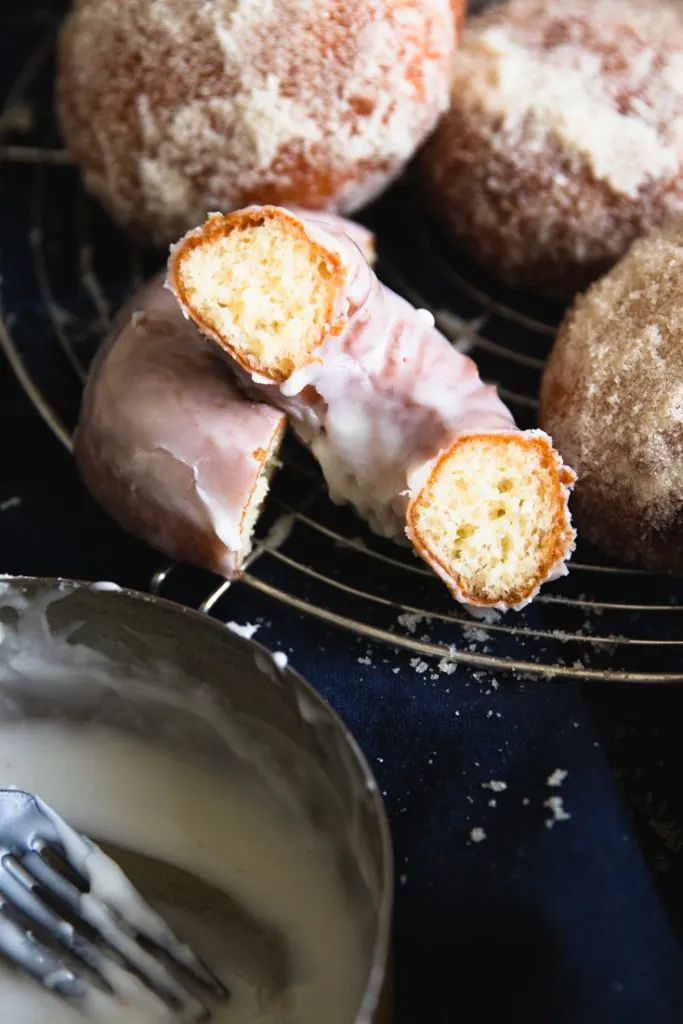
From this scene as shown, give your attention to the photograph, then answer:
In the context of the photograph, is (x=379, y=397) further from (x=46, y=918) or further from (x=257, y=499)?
(x=46, y=918)

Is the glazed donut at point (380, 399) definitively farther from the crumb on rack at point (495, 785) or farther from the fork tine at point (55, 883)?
the fork tine at point (55, 883)


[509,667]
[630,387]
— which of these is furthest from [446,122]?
[509,667]

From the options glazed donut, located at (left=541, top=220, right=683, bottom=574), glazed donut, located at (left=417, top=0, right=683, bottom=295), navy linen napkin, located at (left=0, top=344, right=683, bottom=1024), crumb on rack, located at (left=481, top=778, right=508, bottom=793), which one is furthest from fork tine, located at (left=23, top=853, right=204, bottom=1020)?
glazed donut, located at (left=417, top=0, right=683, bottom=295)

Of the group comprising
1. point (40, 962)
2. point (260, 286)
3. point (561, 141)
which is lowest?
point (40, 962)

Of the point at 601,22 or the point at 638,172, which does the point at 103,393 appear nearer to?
the point at 638,172

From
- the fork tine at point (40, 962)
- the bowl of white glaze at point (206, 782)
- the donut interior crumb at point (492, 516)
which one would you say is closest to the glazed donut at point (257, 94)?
the donut interior crumb at point (492, 516)

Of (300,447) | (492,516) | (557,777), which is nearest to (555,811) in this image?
(557,777)
